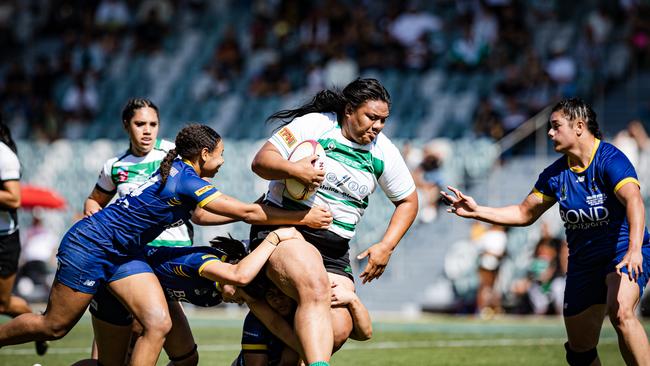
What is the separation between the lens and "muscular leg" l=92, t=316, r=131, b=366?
7.09 metres

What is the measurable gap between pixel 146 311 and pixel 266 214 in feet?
3.41

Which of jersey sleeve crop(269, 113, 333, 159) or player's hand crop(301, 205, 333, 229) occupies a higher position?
jersey sleeve crop(269, 113, 333, 159)

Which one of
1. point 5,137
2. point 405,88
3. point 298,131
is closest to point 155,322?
point 298,131

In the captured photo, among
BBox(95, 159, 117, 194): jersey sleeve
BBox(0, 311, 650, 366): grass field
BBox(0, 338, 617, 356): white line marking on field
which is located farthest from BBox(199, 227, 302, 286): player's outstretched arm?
BBox(0, 338, 617, 356): white line marking on field

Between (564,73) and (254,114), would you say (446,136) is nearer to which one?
(564,73)

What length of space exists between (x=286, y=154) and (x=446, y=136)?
11.4 metres

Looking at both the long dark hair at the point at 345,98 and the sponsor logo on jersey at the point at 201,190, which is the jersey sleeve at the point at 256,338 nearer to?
the sponsor logo on jersey at the point at 201,190

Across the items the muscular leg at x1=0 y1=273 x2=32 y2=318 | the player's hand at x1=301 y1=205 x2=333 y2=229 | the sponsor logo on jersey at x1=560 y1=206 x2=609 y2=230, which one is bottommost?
the muscular leg at x1=0 y1=273 x2=32 y2=318

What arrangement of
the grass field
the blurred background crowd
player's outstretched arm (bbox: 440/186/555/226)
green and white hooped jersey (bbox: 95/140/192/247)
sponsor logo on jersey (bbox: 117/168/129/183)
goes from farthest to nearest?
the blurred background crowd < the grass field < sponsor logo on jersey (bbox: 117/168/129/183) < green and white hooped jersey (bbox: 95/140/192/247) < player's outstretched arm (bbox: 440/186/555/226)

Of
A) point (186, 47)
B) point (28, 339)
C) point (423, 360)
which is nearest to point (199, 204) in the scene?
point (28, 339)

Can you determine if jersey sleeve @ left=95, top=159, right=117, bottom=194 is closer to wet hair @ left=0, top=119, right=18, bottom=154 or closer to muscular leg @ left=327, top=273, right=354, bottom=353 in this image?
wet hair @ left=0, top=119, right=18, bottom=154

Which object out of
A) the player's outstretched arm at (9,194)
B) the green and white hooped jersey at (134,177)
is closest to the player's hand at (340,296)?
the green and white hooped jersey at (134,177)

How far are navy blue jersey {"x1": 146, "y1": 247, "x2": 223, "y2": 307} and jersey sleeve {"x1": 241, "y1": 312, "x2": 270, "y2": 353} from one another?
1.26 feet

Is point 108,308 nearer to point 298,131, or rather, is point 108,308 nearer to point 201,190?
point 201,190
